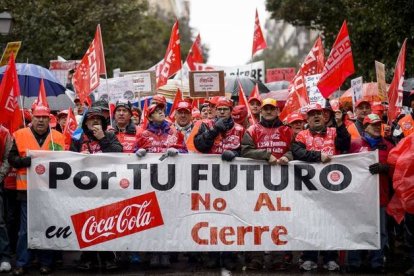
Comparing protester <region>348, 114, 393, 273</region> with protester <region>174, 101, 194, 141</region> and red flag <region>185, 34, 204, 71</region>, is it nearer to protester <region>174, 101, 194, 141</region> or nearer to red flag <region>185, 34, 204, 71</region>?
protester <region>174, 101, 194, 141</region>

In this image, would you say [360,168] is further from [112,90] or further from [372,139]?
[112,90]

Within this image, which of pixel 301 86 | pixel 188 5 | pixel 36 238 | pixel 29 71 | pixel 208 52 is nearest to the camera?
pixel 36 238

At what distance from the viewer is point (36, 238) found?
9406mm

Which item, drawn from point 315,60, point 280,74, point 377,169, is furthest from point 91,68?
point 280,74

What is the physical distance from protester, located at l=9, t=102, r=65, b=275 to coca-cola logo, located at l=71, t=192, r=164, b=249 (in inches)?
19.8

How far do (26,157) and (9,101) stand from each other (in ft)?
2.51

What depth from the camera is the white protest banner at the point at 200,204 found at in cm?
942

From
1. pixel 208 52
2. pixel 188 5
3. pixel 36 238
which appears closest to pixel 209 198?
pixel 36 238

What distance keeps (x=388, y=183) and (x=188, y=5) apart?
383 ft

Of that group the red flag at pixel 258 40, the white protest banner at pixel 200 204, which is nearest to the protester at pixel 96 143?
the white protest banner at pixel 200 204

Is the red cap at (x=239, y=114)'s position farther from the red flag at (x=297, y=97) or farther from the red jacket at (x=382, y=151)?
the red flag at (x=297, y=97)

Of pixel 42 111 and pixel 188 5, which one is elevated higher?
pixel 188 5

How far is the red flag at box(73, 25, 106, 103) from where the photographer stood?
39.5 feet

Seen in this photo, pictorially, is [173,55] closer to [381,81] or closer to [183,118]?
[183,118]
